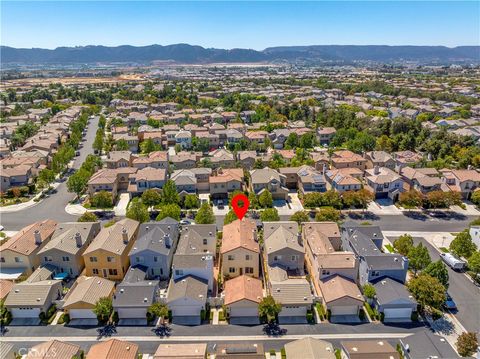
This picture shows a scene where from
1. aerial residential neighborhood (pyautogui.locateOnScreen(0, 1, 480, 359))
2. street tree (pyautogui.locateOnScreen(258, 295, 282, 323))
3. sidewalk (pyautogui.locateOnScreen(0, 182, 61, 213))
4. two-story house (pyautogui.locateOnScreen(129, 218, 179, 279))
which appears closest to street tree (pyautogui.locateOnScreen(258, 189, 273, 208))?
aerial residential neighborhood (pyautogui.locateOnScreen(0, 1, 480, 359))

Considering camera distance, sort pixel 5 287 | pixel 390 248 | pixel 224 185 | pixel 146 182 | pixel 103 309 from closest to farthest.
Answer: pixel 103 309 < pixel 5 287 < pixel 390 248 < pixel 146 182 < pixel 224 185

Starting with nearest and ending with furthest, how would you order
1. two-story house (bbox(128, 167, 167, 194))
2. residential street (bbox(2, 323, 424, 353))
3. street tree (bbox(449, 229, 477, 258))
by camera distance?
residential street (bbox(2, 323, 424, 353)), street tree (bbox(449, 229, 477, 258)), two-story house (bbox(128, 167, 167, 194))

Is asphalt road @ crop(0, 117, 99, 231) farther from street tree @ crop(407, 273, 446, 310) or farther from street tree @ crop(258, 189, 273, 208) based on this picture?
street tree @ crop(407, 273, 446, 310)

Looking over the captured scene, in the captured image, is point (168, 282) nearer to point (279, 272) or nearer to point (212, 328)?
point (212, 328)

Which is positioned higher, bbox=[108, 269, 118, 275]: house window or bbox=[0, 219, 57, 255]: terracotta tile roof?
bbox=[0, 219, 57, 255]: terracotta tile roof

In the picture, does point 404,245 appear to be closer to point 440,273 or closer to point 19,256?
point 440,273

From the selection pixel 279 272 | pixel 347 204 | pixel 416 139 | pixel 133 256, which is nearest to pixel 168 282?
pixel 133 256

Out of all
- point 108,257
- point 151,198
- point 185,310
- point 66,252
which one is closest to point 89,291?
point 108,257
